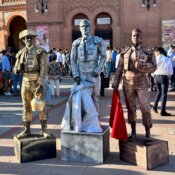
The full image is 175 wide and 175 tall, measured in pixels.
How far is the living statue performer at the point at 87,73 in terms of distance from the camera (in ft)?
20.0

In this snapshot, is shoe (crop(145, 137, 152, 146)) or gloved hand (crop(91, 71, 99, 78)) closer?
shoe (crop(145, 137, 152, 146))

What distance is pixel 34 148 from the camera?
20.7ft

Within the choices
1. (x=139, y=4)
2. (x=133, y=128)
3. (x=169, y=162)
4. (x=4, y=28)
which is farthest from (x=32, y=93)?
(x=4, y=28)

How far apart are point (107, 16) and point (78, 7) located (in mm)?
2186

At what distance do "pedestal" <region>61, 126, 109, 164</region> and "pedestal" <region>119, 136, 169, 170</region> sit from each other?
0.39m

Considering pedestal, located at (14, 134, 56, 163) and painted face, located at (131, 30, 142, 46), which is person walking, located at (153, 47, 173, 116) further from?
pedestal, located at (14, 134, 56, 163)

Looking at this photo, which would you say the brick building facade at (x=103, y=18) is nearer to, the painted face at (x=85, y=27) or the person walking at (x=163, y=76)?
the person walking at (x=163, y=76)

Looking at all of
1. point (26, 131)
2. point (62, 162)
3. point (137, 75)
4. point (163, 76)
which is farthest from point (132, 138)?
point (163, 76)

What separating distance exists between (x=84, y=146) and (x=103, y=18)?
21.2 meters

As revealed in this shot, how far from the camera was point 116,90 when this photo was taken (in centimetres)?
615

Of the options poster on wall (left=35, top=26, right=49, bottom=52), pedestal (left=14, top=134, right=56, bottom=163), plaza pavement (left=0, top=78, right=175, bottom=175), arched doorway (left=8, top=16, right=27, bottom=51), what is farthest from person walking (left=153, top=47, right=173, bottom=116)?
arched doorway (left=8, top=16, right=27, bottom=51)

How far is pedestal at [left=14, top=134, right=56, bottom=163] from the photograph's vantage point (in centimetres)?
623

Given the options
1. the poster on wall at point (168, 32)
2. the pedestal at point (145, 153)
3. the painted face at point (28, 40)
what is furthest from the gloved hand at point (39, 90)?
the poster on wall at point (168, 32)

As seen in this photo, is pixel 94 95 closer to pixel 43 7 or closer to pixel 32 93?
pixel 32 93
